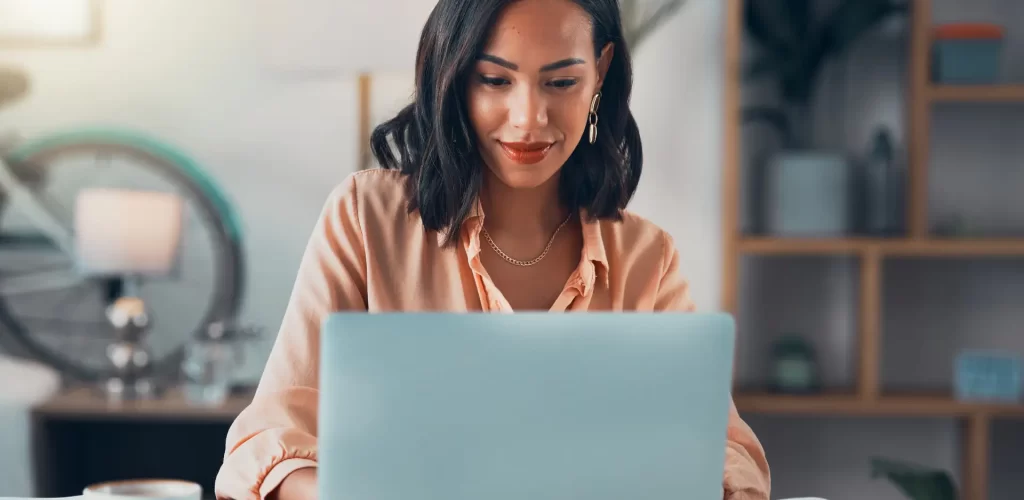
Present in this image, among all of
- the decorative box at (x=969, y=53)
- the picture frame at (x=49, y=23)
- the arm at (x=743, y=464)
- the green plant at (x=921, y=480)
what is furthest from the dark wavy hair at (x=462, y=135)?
the picture frame at (x=49, y=23)

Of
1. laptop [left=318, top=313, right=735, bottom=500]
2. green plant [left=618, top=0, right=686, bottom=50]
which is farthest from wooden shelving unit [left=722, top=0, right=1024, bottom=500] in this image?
laptop [left=318, top=313, right=735, bottom=500]

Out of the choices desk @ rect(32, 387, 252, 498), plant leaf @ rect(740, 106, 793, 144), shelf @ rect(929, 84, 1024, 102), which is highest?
shelf @ rect(929, 84, 1024, 102)

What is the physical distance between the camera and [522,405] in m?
0.66

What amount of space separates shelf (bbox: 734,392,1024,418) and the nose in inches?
62.2

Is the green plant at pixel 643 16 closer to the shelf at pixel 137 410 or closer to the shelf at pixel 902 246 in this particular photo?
the shelf at pixel 902 246

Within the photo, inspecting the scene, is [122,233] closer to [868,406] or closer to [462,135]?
[462,135]

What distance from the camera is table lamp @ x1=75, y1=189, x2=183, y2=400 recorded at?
2617 millimetres

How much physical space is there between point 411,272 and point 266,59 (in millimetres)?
1811

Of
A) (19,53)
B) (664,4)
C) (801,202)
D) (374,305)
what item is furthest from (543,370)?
(19,53)

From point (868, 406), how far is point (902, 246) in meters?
0.42

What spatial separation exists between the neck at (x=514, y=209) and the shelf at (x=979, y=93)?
164 centimetres

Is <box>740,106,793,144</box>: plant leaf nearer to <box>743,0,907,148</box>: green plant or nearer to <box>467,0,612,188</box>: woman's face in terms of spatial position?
<box>743,0,907,148</box>: green plant

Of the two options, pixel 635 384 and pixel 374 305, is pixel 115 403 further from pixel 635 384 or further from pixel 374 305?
pixel 635 384

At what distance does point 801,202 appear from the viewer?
268 cm
